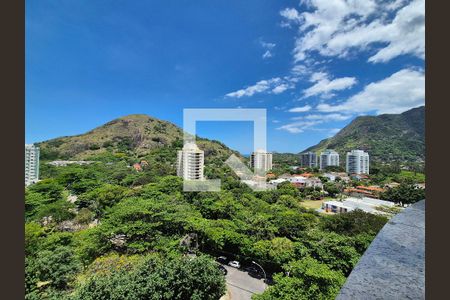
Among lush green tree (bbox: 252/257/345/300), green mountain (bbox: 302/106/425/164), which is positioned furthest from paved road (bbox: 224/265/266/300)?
green mountain (bbox: 302/106/425/164)

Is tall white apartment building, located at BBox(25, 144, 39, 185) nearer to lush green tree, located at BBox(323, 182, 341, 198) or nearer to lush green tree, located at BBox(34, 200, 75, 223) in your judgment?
lush green tree, located at BBox(34, 200, 75, 223)

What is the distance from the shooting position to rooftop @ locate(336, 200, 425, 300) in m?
1.10

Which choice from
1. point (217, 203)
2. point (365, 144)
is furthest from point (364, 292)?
point (365, 144)

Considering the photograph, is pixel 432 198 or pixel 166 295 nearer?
pixel 432 198

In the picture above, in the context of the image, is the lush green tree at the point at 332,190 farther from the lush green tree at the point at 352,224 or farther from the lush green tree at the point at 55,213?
the lush green tree at the point at 55,213

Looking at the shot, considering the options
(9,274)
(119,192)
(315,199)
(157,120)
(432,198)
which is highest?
(157,120)

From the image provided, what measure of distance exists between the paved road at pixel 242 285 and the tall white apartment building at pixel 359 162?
44166mm

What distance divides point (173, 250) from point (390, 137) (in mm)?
72398

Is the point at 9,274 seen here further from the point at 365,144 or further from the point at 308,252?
the point at 365,144

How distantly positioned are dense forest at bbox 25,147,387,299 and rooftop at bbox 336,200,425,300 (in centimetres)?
445

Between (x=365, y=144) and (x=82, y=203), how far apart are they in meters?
68.1

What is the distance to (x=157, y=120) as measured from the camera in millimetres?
69875

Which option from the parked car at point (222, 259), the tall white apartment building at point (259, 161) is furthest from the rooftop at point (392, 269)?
the tall white apartment building at point (259, 161)

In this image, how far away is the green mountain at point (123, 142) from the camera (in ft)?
157
